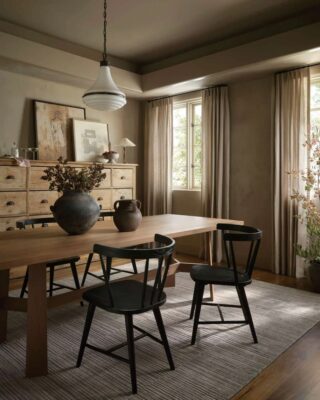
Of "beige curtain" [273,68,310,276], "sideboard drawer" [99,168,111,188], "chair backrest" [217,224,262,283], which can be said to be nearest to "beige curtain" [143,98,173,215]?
"sideboard drawer" [99,168,111,188]

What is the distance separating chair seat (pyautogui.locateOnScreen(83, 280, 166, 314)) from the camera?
1.92 m

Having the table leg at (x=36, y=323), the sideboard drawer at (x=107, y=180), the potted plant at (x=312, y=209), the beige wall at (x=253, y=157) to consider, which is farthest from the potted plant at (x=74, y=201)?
the beige wall at (x=253, y=157)

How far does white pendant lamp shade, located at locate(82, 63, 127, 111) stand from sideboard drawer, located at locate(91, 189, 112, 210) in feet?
6.69

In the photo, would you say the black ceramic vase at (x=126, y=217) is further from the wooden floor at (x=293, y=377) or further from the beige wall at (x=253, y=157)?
the beige wall at (x=253, y=157)

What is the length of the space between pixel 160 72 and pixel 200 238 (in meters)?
2.55

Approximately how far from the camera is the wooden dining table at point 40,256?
1.95m

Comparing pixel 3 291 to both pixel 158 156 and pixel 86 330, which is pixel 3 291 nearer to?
pixel 86 330

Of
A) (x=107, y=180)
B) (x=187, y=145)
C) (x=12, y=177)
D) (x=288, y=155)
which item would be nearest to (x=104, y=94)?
(x=12, y=177)

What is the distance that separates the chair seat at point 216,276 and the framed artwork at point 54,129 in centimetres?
287

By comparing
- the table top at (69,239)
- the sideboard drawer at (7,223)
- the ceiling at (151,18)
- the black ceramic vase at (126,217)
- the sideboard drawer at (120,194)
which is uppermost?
the ceiling at (151,18)

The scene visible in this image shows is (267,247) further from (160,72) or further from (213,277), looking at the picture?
(160,72)

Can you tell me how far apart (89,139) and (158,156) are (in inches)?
48.2

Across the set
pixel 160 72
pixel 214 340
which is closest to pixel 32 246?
pixel 214 340

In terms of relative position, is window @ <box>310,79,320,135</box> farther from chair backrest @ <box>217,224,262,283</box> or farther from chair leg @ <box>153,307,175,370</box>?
chair leg @ <box>153,307,175,370</box>
